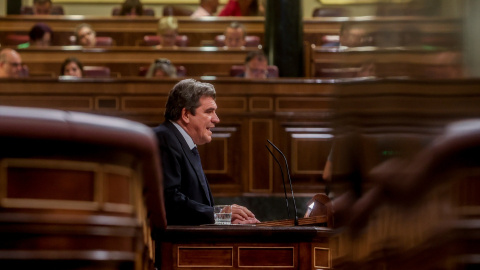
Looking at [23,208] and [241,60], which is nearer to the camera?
[23,208]

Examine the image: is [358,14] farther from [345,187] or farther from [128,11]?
[128,11]

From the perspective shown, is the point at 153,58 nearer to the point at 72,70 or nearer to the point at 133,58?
the point at 133,58

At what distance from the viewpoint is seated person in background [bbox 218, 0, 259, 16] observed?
10547mm

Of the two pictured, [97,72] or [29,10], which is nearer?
[97,72]

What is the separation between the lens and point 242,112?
6.54 metres

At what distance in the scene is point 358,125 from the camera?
756 mm

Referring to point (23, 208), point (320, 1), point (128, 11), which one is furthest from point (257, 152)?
point (320, 1)

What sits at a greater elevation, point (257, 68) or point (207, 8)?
point (207, 8)

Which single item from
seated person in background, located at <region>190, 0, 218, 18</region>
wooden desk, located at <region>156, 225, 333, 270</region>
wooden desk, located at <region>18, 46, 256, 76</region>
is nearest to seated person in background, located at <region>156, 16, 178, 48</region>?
wooden desk, located at <region>18, 46, 256, 76</region>

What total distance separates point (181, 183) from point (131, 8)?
24.3ft

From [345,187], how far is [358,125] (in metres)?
0.09

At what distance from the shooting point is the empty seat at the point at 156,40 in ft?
30.0

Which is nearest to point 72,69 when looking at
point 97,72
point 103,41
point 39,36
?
point 97,72

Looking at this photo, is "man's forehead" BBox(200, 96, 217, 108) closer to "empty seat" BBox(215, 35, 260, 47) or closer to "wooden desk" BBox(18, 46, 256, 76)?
"wooden desk" BBox(18, 46, 256, 76)
